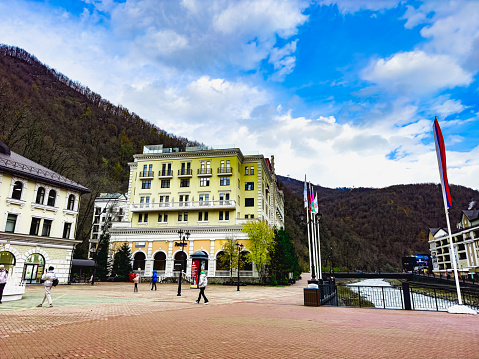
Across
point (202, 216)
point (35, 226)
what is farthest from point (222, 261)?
point (35, 226)

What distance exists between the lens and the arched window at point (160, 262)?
46750 mm

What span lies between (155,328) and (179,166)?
43.6 meters

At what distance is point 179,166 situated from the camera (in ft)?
171

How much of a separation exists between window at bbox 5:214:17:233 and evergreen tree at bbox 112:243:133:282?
52.9 ft

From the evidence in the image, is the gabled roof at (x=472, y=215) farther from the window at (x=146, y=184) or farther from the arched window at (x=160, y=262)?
the window at (x=146, y=184)

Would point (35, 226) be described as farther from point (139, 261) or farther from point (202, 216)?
point (202, 216)

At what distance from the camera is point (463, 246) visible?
8106 centimetres

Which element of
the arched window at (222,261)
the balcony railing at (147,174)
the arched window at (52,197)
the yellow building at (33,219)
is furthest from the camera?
the balcony railing at (147,174)

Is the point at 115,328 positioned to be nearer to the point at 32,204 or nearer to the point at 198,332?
the point at 198,332

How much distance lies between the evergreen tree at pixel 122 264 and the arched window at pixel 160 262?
3.40 metres

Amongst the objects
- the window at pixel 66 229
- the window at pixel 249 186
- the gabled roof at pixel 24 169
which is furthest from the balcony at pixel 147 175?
the window at pixel 66 229

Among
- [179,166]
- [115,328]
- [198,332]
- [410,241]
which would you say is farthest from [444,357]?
[410,241]

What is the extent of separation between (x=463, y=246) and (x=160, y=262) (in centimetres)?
7547

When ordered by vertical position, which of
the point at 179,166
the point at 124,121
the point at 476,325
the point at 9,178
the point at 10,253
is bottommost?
the point at 476,325
